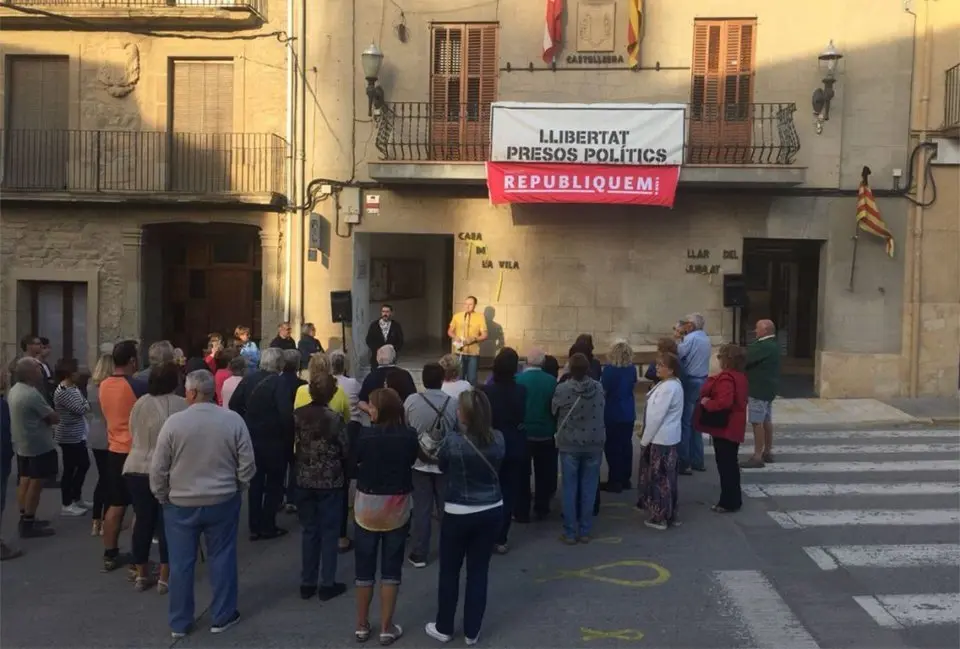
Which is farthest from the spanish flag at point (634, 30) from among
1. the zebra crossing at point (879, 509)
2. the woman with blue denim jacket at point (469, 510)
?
the woman with blue denim jacket at point (469, 510)

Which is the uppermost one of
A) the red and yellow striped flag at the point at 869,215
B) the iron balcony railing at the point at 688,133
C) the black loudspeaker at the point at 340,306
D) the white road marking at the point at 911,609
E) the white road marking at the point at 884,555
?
the iron balcony railing at the point at 688,133

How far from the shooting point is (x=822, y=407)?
14.5 metres

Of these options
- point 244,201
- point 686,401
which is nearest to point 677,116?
point 686,401

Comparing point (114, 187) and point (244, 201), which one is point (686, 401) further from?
point (114, 187)

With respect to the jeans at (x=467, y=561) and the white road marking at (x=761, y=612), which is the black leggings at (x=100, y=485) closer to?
the jeans at (x=467, y=561)

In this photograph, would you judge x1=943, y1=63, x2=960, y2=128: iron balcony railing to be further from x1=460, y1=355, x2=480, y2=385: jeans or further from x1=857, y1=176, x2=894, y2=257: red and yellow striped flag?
x1=460, y1=355, x2=480, y2=385: jeans

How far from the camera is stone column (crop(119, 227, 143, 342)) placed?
52.1ft

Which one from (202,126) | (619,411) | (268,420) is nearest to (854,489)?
(619,411)

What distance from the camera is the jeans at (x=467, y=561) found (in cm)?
526

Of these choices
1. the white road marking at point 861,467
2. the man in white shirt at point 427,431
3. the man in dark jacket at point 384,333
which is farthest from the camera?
the man in dark jacket at point 384,333

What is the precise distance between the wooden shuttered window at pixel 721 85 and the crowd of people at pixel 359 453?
20.4 ft

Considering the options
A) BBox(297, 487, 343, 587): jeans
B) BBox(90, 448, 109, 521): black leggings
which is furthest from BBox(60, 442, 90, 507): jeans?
BBox(297, 487, 343, 587): jeans

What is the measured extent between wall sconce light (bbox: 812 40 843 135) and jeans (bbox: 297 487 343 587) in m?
11.9

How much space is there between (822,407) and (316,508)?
35.4 feet
